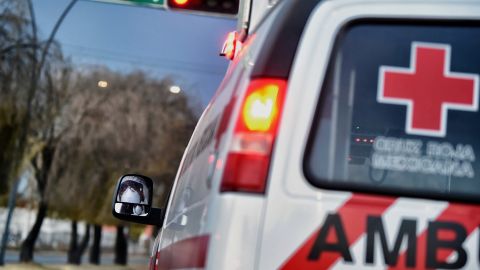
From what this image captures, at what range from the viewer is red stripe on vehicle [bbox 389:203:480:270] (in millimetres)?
2451

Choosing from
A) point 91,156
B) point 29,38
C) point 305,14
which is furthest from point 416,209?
point 91,156

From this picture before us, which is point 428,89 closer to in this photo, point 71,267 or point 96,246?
point 96,246

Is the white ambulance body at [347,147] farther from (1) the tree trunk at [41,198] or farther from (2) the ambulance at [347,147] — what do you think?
(1) the tree trunk at [41,198]

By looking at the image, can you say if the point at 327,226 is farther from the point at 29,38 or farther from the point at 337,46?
the point at 29,38

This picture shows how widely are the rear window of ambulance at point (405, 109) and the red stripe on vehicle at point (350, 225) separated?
4 centimetres

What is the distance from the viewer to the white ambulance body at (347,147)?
2.46 meters

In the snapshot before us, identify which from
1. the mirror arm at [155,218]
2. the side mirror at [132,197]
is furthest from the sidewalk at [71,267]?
the side mirror at [132,197]

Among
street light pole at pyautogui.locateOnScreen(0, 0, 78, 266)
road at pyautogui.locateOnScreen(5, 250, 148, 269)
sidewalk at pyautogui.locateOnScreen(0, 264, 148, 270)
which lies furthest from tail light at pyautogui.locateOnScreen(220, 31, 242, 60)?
road at pyautogui.locateOnScreen(5, 250, 148, 269)

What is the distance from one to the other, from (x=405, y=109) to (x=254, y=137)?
1.61 feet

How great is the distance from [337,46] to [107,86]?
87.1 ft

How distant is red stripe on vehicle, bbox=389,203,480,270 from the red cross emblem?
243 mm

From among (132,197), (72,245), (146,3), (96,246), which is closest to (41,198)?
(72,245)

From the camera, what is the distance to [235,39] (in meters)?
4.47

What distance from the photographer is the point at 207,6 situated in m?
6.30
